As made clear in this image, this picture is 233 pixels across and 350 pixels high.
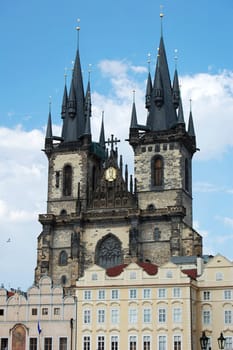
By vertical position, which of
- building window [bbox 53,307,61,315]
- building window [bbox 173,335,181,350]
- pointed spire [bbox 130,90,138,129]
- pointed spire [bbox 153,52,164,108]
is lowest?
building window [bbox 173,335,181,350]

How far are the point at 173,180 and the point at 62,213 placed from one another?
13.3m

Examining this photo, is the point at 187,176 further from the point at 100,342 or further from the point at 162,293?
the point at 100,342

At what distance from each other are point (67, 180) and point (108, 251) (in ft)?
33.9

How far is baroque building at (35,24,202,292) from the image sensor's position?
249 feet

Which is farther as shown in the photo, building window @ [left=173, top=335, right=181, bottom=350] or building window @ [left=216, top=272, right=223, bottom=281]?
building window @ [left=216, top=272, right=223, bottom=281]

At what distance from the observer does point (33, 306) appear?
62312 mm

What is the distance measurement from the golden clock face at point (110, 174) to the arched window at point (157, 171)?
4590 mm

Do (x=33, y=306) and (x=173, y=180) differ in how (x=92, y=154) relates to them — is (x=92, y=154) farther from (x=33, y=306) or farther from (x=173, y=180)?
(x=33, y=306)

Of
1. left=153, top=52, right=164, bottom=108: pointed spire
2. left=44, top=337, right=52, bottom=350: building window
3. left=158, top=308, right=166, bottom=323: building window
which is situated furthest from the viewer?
left=153, top=52, right=164, bottom=108: pointed spire

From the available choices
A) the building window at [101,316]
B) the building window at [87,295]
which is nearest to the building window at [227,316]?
the building window at [101,316]

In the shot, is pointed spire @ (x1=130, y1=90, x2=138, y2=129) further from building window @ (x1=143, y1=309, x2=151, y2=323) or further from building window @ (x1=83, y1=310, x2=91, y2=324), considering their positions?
building window @ (x1=143, y1=309, x2=151, y2=323)

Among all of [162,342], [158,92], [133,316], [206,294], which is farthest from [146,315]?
[158,92]

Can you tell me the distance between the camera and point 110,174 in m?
81.0

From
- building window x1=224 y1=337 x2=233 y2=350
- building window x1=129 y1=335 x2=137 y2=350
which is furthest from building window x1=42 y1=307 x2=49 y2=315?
building window x1=224 y1=337 x2=233 y2=350
